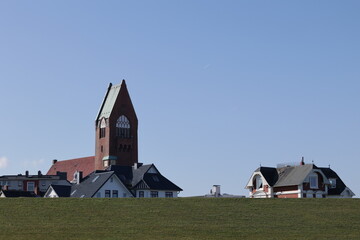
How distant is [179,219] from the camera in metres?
58.5

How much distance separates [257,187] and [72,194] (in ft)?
85.2

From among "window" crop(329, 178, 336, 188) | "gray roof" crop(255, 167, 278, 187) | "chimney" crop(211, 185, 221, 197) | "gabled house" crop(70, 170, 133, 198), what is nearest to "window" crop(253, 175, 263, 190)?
"gray roof" crop(255, 167, 278, 187)

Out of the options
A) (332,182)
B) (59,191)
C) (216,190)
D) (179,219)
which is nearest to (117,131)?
(216,190)

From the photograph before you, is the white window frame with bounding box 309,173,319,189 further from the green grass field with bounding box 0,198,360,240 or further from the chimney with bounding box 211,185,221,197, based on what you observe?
the chimney with bounding box 211,185,221,197

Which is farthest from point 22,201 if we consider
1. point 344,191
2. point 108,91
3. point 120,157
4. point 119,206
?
point 108,91

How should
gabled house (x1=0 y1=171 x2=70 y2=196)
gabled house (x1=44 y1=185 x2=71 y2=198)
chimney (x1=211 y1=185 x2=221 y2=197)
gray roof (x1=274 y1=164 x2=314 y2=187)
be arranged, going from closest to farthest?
gray roof (x1=274 y1=164 x2=314 y2=187) < gabled house (x1=44 y1=185 x2=71 y2=198) < chimney (x1=211 y1=185 x2=221 y2=197) < gabled house (x1=0 y1=171 x2=70 y2=196)

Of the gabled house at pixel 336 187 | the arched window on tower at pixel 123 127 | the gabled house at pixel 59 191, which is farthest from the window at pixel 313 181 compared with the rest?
the arched window on tower at pixel 123 127

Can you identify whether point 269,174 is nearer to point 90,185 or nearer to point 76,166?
point 90,185

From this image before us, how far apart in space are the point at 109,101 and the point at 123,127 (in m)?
7.60

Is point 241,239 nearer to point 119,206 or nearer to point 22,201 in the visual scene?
point 119,206

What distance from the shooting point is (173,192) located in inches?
4355

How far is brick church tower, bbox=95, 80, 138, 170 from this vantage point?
157 meters

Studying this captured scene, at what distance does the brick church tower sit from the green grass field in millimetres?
88271

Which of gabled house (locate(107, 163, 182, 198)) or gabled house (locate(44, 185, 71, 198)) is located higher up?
gabled house (locate(107, 163, 182, 198))
